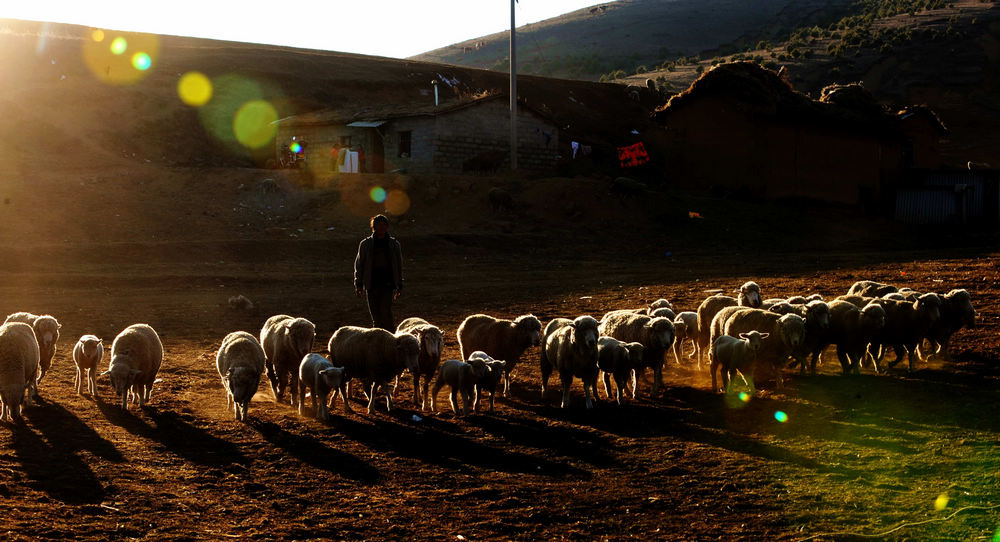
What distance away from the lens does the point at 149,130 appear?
51.2 meters

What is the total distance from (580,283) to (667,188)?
1834 centimetres

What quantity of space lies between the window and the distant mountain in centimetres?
8423

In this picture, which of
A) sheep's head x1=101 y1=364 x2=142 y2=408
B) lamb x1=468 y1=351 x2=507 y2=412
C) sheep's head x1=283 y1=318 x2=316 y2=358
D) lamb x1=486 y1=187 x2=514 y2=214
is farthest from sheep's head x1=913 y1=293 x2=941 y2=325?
lamb x1=486 y1=187 x2=514 y2=214

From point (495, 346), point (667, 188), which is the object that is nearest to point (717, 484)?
point (495, 346)

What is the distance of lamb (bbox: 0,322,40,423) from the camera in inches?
391

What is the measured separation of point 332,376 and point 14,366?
352 cm

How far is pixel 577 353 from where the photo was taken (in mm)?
11094

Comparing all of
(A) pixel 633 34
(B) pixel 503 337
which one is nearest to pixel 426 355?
(B) pixel 503 337

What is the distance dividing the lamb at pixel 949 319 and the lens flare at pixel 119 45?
64.9 metres

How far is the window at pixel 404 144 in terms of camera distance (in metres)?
40.5

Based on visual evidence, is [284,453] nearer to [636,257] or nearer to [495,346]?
[495,346]

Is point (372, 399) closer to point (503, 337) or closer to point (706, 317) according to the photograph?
point (503, 337)

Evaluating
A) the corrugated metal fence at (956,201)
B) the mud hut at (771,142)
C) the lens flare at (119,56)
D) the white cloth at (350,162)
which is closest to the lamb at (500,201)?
the white cloth at (350,162)

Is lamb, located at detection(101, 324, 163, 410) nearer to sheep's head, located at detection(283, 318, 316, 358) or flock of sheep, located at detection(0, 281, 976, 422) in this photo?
flock of sheep, located at detection(0, 281, 976, 422)
